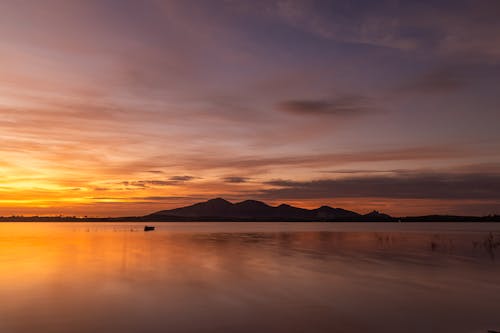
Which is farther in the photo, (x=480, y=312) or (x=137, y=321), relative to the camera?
(x=480, y=312)

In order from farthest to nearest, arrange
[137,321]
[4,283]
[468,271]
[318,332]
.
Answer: [468,271], [4,283], [137,321], [318,332]

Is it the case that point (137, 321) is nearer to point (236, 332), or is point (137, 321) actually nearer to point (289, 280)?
point (236, 332)

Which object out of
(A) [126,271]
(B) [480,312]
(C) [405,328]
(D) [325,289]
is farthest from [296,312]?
(A) [126,271]

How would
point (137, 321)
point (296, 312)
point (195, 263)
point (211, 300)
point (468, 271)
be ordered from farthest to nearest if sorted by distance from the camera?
1. point (195, 263)
2. point (468, 271)
3. point (211, 300)
4. point (296, 312)
5. point (137, 321)

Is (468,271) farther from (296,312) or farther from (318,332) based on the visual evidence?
(318,332)

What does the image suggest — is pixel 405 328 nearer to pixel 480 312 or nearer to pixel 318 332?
pixel 318 332

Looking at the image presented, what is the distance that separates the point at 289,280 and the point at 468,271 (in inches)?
713

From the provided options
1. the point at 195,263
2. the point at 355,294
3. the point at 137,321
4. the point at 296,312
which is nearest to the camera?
the point at 137,321

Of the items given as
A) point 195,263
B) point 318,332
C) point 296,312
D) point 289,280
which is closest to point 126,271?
point 195,263

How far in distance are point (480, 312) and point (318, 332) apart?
34.2ft

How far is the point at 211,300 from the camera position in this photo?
2670 centimetres

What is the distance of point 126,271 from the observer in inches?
1645

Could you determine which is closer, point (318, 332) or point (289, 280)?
point (318, 332)

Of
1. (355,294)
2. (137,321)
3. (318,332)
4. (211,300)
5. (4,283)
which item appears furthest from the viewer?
(4,283)
